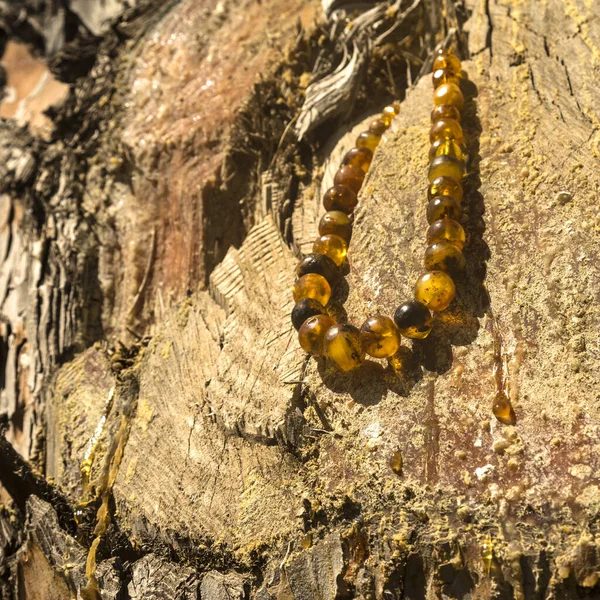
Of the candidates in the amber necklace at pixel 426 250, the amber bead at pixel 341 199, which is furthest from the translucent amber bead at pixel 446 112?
the amber bead at pixel 341 199

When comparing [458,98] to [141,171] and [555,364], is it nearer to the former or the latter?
[555,364]

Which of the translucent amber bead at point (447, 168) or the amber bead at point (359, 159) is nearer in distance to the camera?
the translucent amber bead at point (447, 168)

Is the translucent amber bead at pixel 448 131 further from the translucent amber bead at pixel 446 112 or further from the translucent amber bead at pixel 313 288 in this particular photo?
the translucent amber bead at pixel 313 288

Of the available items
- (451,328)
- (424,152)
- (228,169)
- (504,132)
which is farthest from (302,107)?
(451,328)

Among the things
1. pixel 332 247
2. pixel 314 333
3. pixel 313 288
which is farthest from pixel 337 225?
pixel 314 333

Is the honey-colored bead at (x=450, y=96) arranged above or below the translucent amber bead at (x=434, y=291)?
above

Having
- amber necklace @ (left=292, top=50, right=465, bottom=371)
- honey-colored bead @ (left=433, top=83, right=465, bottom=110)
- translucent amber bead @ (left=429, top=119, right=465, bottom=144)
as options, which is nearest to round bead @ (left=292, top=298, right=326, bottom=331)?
amber necklace @ (left=292, top=50, right=465, bottom=371)

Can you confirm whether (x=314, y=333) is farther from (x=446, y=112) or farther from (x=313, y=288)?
(x=446, y=112)

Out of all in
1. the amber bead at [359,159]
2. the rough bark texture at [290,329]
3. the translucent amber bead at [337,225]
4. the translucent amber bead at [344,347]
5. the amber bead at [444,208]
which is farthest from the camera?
the amber bead at [359,159]
